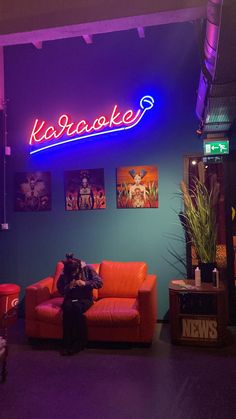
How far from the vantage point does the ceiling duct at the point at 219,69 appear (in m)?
2.45

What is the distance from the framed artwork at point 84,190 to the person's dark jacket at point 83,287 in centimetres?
113

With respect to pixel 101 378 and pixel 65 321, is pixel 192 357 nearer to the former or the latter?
pixel 101 378

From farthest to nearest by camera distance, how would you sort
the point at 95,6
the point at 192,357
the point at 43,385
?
the point at 192,357
the point at 95,6
the point at 43,385

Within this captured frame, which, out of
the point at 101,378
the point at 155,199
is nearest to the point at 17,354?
the point at 101,378

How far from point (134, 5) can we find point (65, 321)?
339 cm

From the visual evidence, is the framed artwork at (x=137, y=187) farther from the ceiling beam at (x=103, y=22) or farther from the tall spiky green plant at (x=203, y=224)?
the ceiling beam at (x=103, y=22)

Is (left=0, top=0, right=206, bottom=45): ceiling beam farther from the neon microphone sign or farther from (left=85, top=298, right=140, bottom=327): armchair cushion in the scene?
(left=85, top=298, right=140, bottom=327): armchair cushion

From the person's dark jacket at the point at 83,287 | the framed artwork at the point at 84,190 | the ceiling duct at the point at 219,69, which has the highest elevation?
the ceiling duct at the point at 219,69

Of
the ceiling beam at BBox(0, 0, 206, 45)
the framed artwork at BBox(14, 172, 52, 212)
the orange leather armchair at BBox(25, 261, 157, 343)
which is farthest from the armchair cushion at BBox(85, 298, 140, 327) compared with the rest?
the ceiling beam at BBox(0, 0, 206, 45)

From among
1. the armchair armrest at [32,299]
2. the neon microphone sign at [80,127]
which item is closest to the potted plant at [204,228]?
the neon microphone sign at [80,127]

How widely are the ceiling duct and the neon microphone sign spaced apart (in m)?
0.92

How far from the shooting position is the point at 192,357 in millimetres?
3559

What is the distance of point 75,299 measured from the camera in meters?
4.01

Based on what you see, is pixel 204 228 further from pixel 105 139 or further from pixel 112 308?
pixel 105 139
